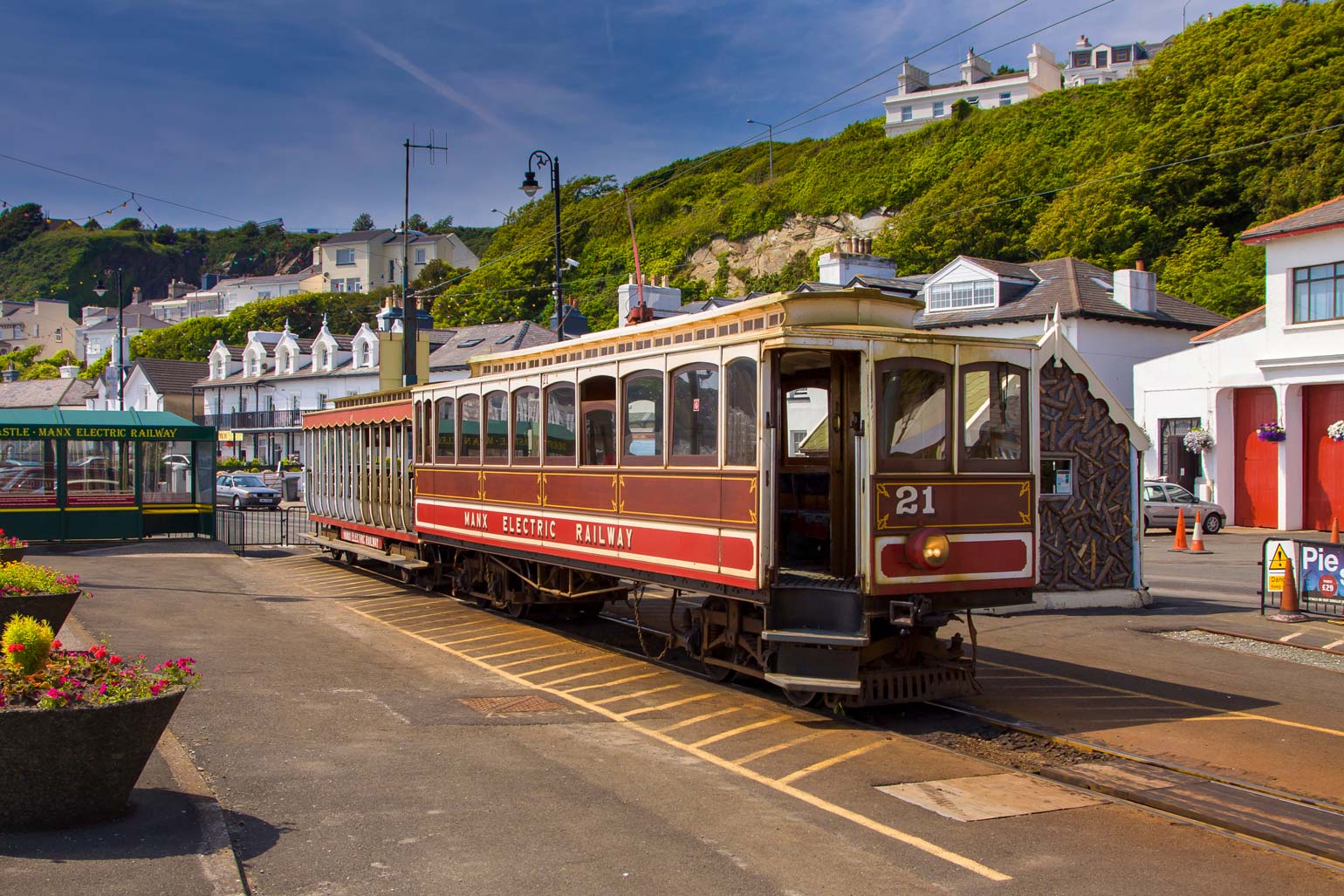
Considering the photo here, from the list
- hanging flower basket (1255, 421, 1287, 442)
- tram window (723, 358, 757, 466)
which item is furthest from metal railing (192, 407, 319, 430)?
Answer: tram window (723, 358, 757, 466)

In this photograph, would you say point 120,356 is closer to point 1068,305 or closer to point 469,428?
point 1068,305

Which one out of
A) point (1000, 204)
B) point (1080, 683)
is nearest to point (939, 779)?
point (1080, 683)

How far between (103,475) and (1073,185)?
48546mm

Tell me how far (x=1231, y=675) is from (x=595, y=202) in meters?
81.2

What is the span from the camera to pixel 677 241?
76500mm

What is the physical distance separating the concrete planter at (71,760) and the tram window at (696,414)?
533 centimetres

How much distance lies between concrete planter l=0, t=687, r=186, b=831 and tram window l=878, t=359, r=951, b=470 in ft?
19.1

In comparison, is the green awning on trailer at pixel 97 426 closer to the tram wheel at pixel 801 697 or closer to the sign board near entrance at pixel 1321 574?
the tram wheel at pixel 801 697

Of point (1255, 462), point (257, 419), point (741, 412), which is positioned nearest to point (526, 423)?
point (741, 412)

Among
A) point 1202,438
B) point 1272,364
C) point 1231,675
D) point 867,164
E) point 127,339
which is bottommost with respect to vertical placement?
point 1231,675

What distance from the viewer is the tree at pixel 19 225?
148m

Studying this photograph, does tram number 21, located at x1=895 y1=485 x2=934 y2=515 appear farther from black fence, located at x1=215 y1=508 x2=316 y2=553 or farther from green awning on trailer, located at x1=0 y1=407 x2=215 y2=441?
black fence, located at x1=215 y1=508 x2=316 y2=553

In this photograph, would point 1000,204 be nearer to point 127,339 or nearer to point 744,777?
point 744,777

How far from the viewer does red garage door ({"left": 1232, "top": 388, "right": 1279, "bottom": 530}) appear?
30.6m
